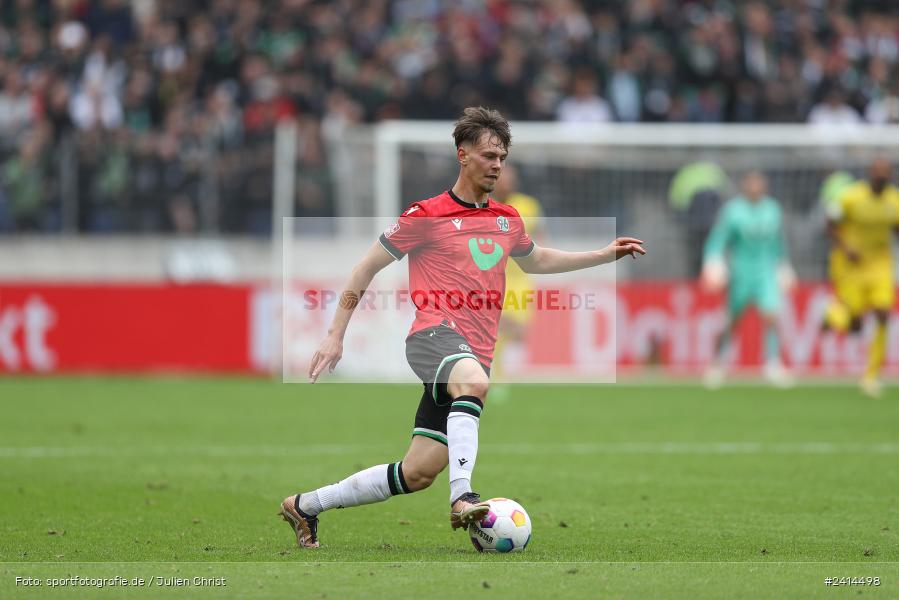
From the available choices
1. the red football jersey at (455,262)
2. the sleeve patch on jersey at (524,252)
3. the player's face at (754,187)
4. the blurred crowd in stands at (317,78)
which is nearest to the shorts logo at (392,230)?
the red football jersey at (455,262)

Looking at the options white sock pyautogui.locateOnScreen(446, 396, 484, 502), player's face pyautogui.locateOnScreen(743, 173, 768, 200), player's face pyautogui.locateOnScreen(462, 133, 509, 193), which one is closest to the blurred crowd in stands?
player's face pyautogui.locateOnScreen(743, 173, 768, 200)

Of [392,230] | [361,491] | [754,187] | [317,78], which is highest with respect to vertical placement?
[317,78]

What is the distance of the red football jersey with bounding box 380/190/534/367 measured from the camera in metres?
6.77

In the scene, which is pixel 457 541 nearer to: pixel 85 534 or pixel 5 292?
pixel 85 534

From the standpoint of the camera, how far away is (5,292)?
18.6 metres

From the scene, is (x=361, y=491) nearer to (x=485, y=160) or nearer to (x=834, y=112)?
(x=485, y=160)

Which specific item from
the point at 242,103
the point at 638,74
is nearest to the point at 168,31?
the point at 242,103

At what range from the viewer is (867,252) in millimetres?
16156

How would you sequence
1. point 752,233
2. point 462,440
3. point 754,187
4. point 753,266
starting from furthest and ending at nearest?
point 752,233 → point 753,266 → point 754,187 → point 462,440

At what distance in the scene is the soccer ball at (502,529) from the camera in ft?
21.5

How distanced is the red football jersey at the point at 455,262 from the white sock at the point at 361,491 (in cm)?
70

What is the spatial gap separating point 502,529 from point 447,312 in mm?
Answer: 1063

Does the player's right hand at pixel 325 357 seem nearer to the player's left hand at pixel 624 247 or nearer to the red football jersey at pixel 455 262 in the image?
the red football jersey at pixel 455 262

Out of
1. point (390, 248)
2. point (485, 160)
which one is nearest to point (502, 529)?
point (390, 248)
